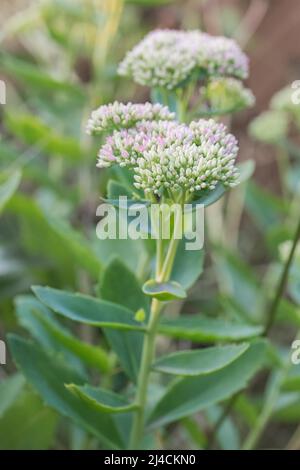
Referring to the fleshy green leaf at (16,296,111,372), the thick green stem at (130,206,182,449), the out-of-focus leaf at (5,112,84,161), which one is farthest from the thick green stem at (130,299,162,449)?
the out-of-focus leaf at (5,112,84,161)

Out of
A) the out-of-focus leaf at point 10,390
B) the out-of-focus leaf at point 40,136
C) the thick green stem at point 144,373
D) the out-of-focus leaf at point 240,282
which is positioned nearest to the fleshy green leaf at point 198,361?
the thick green stem at point 144,373

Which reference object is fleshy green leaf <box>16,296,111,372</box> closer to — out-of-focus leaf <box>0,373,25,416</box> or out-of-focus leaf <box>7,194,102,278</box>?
out-of-focus leaf <box>0,373,25,416</box>

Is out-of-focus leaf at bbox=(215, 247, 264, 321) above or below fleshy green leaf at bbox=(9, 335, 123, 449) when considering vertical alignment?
above

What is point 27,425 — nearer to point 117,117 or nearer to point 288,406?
point 288,406

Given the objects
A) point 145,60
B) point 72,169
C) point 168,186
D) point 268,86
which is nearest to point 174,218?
point 168,186

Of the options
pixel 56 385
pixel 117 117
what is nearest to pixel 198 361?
pixel 56 385

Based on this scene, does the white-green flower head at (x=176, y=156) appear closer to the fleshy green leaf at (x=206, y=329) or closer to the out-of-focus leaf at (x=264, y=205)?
the fleshy green leaf at (x=206, y=329)
